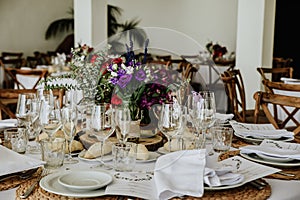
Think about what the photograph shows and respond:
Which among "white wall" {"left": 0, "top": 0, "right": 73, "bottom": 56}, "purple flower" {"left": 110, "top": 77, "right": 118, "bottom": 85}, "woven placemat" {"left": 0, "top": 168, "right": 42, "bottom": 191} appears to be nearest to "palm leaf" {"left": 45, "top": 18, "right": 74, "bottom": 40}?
"white wall" {"left": 0, "top": 0, "right": 73, "bottom": 56}

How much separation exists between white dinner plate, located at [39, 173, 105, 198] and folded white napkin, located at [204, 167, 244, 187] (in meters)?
0.30

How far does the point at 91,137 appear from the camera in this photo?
172cm

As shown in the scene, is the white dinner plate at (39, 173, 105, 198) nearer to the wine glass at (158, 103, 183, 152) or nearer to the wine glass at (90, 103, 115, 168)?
the wine glass at (90, 103, 115, 168)

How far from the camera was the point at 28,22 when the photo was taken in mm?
9203

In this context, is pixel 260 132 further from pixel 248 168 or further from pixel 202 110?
pixel 248 168

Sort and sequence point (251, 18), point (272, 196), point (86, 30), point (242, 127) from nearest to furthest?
point (272, 196) → point (242, 127) → point (251, 18) → point (86, 30)

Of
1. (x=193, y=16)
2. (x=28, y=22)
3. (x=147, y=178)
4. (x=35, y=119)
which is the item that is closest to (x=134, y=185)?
(x=147, y=178)

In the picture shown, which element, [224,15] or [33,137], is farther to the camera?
[224,15]

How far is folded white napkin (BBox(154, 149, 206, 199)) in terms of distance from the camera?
118cm

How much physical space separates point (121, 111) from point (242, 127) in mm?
804

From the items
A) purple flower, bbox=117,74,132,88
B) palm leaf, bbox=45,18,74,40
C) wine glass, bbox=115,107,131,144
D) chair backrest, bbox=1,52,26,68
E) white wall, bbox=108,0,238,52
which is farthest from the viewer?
palm leaf, bbox=45,18,74,40

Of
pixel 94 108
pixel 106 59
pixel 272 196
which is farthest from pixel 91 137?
pixel 272 196

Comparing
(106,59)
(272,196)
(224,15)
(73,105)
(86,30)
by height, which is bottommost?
(272,196)

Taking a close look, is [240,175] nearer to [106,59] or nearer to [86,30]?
[106,59]
